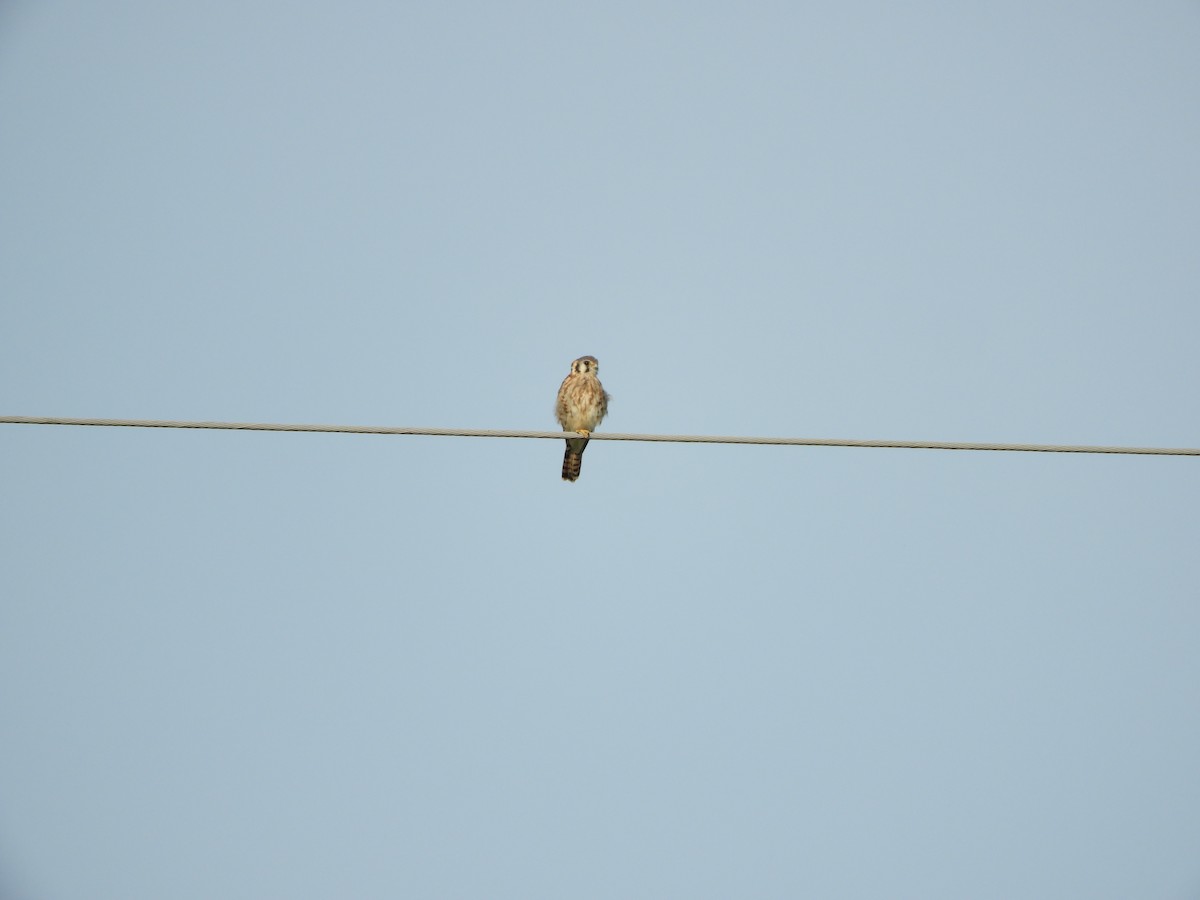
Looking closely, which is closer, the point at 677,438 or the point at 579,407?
the point at 677,438

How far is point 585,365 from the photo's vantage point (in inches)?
565

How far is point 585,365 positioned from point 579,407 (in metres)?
0.57

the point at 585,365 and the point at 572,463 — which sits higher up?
the point at 585,365

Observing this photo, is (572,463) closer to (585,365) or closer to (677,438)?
(585,365)

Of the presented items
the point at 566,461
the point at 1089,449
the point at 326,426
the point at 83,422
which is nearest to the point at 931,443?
the point at 1089,449

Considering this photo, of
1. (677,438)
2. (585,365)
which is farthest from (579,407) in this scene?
(677,438)

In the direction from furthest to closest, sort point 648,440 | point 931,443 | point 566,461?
point 566,461 → point 648,440 → point 931,443

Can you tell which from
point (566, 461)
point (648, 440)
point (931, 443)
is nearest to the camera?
point (931, 443)

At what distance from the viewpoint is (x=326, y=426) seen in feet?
26.6

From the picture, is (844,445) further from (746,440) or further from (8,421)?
(8,421)

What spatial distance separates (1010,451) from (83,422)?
19.9 ft

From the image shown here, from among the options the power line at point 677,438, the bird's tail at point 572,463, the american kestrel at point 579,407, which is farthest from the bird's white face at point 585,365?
the power line at point 677,438

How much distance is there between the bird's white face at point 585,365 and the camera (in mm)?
14328

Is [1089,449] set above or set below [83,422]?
above
